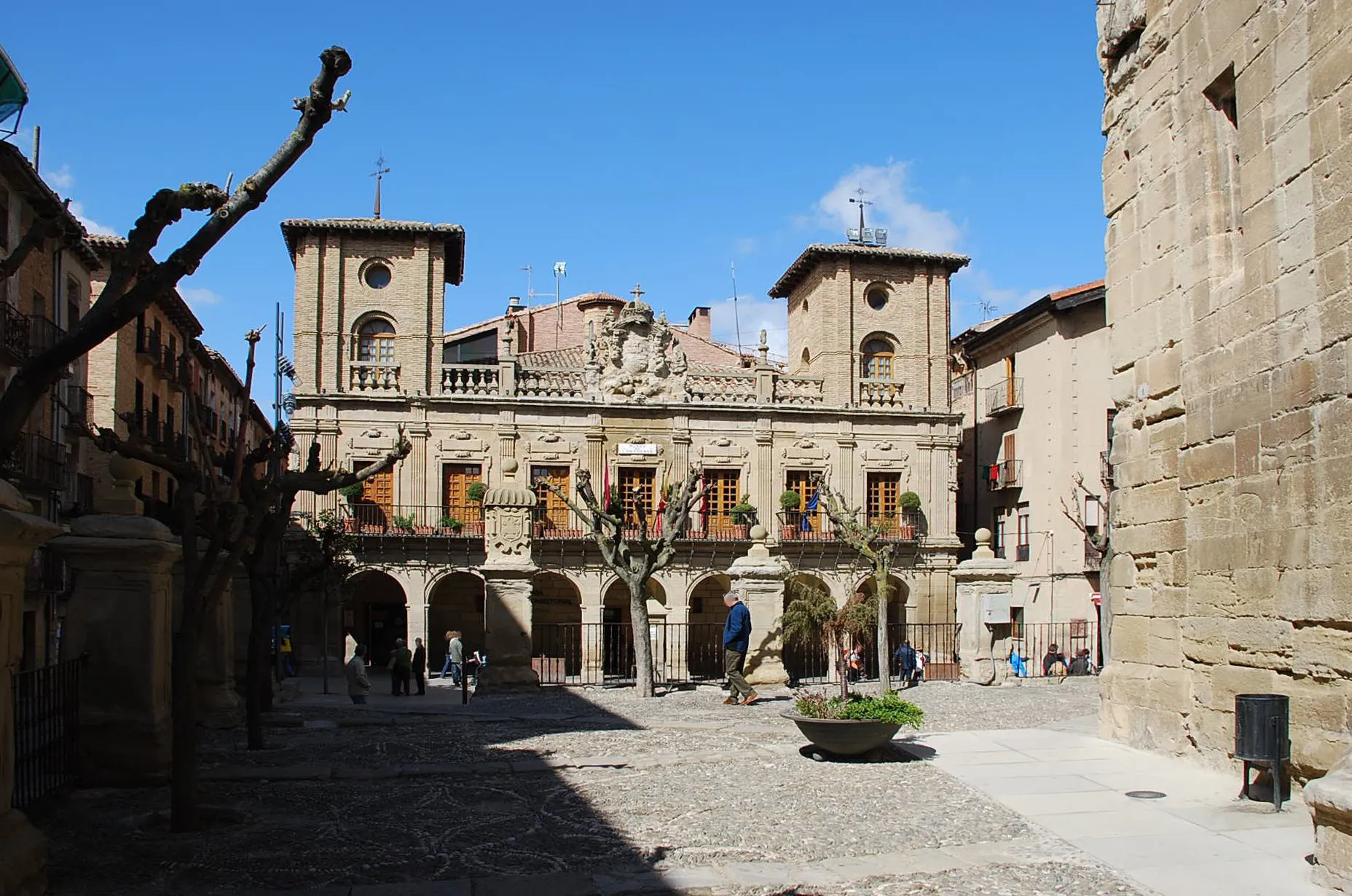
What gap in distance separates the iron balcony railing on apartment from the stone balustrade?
345 inches

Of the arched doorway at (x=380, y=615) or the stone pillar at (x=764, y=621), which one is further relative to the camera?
the arched doorway at (x=380, y=615)

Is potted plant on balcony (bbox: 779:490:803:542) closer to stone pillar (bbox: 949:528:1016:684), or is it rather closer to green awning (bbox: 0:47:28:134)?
stone pillar (bbox: 949:528:1016:684)

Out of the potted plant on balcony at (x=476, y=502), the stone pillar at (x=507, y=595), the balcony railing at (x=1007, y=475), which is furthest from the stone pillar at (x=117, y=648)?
the balcony railing at (x=1007, y=475)

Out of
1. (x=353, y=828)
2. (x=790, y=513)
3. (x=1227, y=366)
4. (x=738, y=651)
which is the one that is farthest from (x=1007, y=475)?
(x=353, y=828)

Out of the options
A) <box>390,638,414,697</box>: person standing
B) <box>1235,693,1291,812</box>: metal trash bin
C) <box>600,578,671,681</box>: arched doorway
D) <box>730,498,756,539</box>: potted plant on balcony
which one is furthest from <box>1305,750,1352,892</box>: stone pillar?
<box>730,498,756,539</box>: potted plant on balcony

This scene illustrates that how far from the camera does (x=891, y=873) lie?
6840 millimetres

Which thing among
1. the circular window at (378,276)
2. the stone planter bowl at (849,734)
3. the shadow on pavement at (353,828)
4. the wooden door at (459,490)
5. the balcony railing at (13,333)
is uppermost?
the circular window at (378,276)

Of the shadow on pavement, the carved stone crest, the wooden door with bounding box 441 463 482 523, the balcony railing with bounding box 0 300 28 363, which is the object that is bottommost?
the shadow on pavement

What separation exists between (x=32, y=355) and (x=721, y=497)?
18.9 metres

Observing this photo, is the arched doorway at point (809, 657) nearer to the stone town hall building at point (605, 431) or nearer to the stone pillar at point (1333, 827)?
the stone town hall building at point (605, 431)

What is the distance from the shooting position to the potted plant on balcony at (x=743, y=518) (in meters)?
34.8

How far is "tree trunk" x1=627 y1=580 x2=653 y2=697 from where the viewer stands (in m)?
18.3

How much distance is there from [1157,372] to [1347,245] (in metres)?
2.79

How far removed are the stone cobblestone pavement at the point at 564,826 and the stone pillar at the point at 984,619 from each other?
→ 24.2 ft
